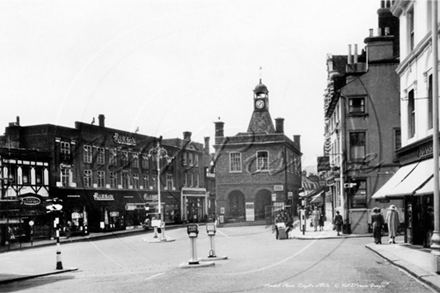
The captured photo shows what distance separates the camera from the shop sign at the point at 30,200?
37.4m

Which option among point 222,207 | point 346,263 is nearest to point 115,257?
point 346,263

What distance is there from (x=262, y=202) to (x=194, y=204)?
547 inches

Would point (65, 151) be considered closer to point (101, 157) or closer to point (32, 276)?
point (101, 157)

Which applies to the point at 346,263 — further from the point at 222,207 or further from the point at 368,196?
the point at 222,207

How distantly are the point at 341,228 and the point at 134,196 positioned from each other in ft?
90.7

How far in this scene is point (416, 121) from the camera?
20.9 meters

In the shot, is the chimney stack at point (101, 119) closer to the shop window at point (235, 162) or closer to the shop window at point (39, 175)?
the shop window at point (39, 175)

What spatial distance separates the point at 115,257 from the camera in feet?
72.8

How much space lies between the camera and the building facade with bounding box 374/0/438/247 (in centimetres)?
1875

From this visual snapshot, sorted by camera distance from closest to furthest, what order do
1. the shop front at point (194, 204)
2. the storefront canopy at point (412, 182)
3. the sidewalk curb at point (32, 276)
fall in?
the sidewalk curb at point (32, 276), the storefront canopy at point (412, 182), the shop front at point (194, 204)

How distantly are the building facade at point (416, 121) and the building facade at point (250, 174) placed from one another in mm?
36666

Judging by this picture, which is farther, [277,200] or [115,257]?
[277,200]

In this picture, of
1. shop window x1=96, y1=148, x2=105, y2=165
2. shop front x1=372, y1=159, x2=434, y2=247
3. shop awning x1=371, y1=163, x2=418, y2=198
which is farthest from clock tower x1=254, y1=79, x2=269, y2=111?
shop awning x1=371, y1=163, x2=418, y2=198

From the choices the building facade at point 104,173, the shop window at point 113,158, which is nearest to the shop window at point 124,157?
the building facade at point 104,173
